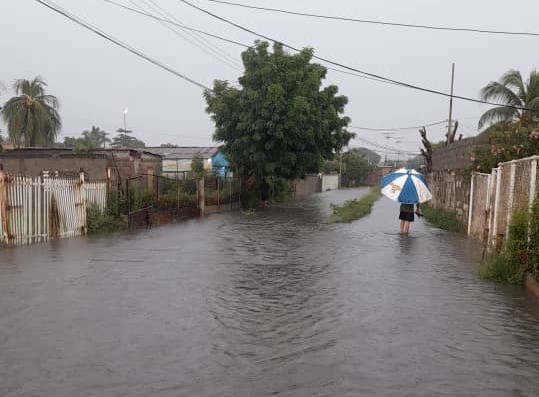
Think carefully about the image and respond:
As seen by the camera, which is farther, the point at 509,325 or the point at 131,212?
the point at 131,212

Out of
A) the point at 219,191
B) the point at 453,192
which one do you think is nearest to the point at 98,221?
the point at 219,191

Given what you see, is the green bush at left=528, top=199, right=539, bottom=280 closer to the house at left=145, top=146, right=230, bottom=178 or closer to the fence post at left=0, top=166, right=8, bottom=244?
the fence post at left=0, top=166, right=8, bottom=244

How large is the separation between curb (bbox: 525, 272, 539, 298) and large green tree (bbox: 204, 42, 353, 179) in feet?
60.2

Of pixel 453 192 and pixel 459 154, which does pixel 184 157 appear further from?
pixel 459 154

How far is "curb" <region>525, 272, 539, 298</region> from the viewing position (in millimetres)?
7659

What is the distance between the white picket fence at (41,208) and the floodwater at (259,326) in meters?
0.99

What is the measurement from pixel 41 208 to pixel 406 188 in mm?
9665

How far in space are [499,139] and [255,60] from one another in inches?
616

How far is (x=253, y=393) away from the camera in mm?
4148

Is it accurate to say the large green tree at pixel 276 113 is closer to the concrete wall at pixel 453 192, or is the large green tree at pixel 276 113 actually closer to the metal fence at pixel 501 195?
the concrete wall at pixel 453 192

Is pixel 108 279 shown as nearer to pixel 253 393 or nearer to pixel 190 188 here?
pixel 253 393

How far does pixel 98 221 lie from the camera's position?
15.8 metres

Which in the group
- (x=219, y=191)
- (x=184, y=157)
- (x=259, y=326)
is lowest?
(x=259, y=326)

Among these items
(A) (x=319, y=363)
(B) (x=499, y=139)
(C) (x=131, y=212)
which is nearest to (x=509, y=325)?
(A) (x=319, y=363)
